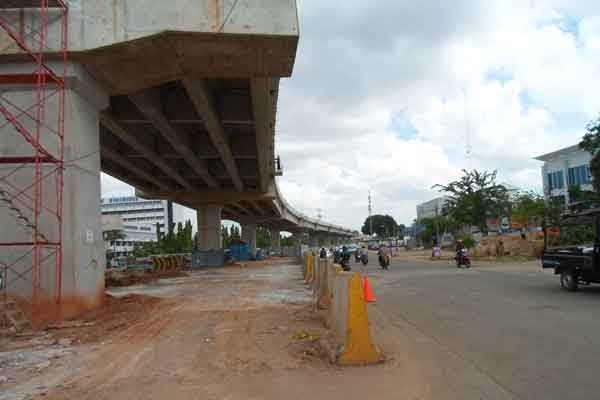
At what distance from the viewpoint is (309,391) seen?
5488mm

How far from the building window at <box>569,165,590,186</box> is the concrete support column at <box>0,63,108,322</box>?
5718cm

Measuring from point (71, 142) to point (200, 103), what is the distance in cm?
630

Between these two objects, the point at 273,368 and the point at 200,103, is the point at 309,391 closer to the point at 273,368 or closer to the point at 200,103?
the point at 273,368

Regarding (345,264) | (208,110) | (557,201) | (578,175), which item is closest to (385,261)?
(345,264)

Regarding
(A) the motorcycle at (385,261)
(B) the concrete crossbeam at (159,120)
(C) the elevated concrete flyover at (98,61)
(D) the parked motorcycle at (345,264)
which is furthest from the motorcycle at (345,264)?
(C) the elevated concrete flyover at (98,61)

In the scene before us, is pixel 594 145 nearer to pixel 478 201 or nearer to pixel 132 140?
pixel 478 201

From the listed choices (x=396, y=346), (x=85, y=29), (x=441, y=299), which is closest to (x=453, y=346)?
(x=396, y=346)

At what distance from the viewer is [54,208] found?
11.2 metres

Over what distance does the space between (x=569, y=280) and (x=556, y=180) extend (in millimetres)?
55005

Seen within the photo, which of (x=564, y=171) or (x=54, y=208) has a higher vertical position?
(x=564, y=171)

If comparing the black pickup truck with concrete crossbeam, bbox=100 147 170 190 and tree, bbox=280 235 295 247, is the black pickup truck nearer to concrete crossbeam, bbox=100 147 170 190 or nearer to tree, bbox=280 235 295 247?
concrete crossbeam, bbox=100 147 170 190

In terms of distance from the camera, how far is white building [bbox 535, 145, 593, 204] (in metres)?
57.3

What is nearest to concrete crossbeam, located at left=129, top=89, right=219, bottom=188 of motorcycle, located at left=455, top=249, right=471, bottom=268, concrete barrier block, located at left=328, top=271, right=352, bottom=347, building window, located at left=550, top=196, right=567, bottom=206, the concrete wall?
the concrete wall

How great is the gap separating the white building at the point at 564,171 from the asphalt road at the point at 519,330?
47470mm
